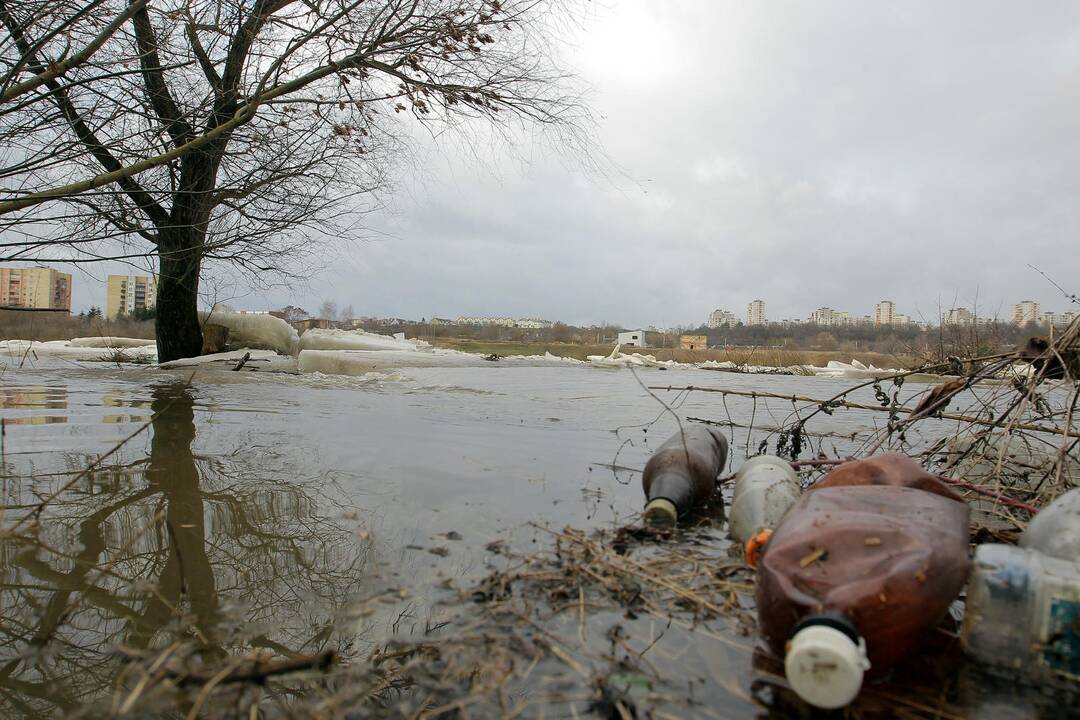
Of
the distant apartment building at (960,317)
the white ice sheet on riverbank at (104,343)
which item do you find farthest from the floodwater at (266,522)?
the white ice sheet on riverbank at (104,343)

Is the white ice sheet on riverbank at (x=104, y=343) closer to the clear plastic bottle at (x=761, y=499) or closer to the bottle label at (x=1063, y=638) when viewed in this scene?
the clear plastic bottle at (x=761, y=499)

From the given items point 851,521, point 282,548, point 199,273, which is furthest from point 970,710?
point 199,273

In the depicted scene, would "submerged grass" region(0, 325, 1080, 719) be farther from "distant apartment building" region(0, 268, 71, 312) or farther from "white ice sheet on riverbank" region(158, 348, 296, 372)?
"white ice sheet on riverbank" region(158, 348, 296, 372)

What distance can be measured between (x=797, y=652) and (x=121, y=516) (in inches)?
A: 119

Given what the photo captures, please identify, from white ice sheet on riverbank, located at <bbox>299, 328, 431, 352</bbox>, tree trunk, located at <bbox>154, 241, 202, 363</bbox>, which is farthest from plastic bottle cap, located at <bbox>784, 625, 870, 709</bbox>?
white ice sheet on riverbank, located at <bbox>299, 328, 431, 352</bbox>

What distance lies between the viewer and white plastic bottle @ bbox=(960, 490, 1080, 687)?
1.69 meters

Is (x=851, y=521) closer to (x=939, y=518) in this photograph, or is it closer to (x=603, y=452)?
(x=939, y=518)

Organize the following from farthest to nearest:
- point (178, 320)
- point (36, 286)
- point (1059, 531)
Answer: point (178, 320)
point (36, 286)
point (1059, 531)

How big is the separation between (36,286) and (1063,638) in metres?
8.04

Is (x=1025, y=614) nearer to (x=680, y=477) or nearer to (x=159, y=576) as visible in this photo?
(x=680, y=477)

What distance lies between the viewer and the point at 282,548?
275 cm

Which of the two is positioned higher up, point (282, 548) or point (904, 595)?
point (904, 595)

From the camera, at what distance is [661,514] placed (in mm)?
3021

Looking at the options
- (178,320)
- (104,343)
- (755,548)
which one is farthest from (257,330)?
(755,548)
